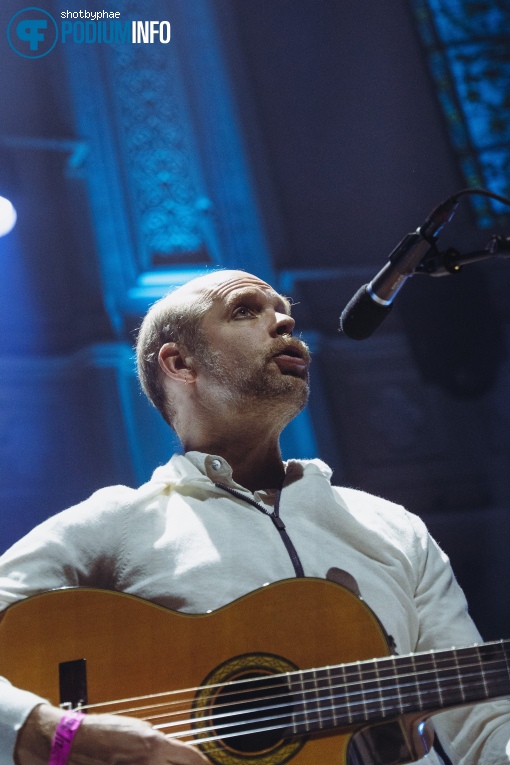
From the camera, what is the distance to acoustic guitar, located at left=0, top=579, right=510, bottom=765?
138cm

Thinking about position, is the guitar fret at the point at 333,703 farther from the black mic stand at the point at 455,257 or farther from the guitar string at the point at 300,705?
the black mic stand at the point at 455,257

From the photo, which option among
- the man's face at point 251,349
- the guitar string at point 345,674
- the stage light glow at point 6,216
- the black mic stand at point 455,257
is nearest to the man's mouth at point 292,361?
the man's face at point 251,349

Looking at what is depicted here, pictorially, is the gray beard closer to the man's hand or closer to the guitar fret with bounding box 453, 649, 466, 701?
the guitar fret with bounding box 453, 649, 466, 701

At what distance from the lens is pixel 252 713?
139cm

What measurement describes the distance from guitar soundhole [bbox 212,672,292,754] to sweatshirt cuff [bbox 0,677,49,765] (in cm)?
31

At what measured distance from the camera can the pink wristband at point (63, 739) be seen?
1303 millimetres

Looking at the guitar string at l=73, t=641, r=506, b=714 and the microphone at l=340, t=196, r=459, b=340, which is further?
the microphone at l=340, t=196, r=459, b=340

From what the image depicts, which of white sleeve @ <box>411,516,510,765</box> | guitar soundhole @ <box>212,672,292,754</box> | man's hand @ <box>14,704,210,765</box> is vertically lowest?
white sleeve @ <box>411,516,510,765</box>

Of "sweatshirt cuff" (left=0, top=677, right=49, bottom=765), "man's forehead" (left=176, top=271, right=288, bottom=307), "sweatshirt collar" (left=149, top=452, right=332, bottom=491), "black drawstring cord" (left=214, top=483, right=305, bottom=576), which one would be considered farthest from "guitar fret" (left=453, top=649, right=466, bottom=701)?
"man's forehead" (left=176, top=271, right=288, bottom=307)

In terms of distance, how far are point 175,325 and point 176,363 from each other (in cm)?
11

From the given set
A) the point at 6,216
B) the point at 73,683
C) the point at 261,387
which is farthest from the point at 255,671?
the point at 6,216

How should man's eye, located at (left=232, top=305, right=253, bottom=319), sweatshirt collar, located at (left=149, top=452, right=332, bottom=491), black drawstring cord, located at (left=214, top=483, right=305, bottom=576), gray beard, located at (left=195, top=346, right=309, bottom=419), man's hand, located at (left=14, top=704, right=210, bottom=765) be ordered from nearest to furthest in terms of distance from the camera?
1. man's hand, located at (left=14, top=704, right=210, bottom=765)
2. black drawstring cord, located at (left=214, top=483, right=305, bottom=576)
3. sweatshirt collar, located at (left=149, top=452, right=332, bottom=491)
4. gray beard, located at (left=195, top=346, right=309, bottom=419)
5. man's eye, located at (left=232, top=305, right=253, bottom=319)

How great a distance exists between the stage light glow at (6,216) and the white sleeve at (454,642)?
186cm

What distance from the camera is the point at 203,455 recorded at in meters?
1.94
